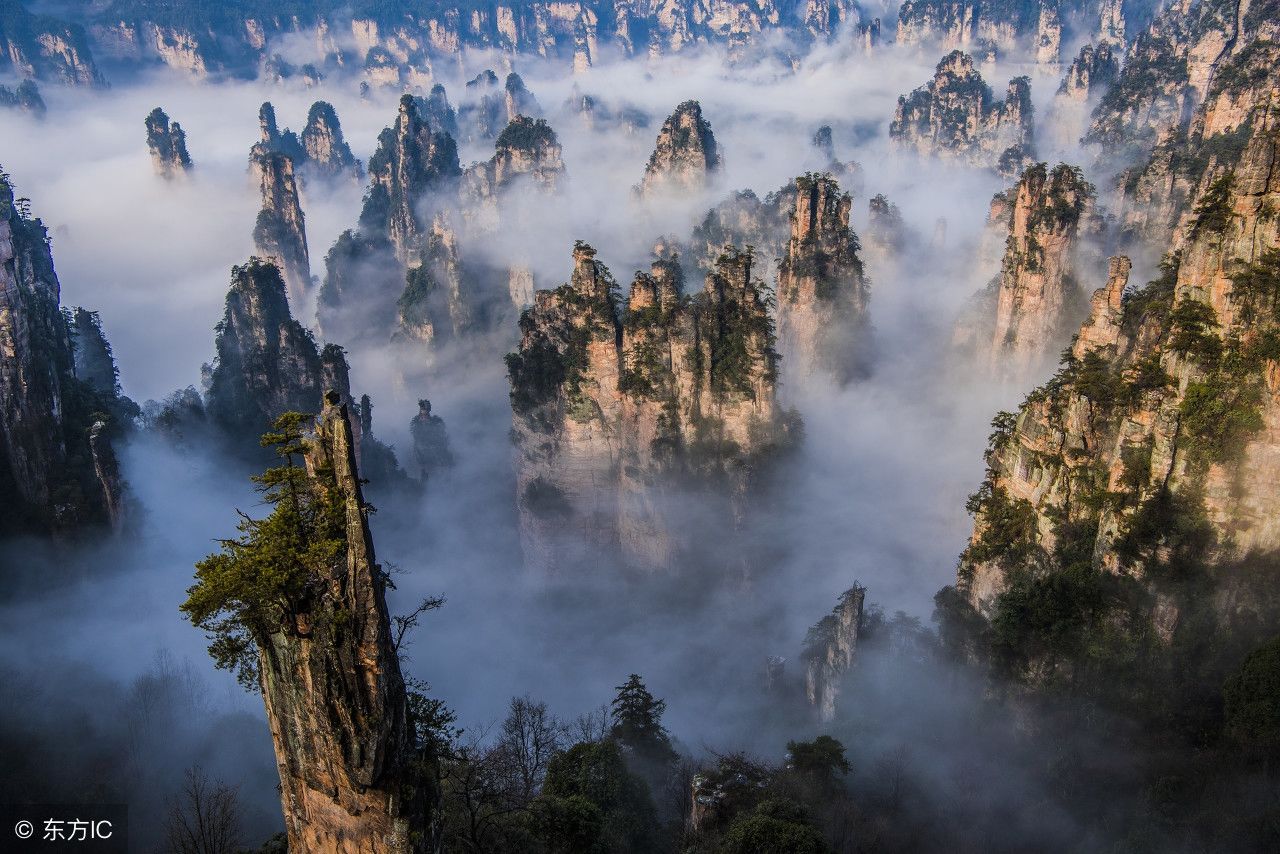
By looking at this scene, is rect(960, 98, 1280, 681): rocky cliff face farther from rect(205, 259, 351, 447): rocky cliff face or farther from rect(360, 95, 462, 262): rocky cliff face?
rect(360, 95, 462, 262): rocky cliff face

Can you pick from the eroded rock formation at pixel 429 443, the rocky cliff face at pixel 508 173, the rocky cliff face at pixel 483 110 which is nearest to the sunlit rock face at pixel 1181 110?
the eroded rock formation at pixel 429 443

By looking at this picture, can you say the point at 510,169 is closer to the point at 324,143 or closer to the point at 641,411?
the point at 324,143

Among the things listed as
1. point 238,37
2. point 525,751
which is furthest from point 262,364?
point 238,37

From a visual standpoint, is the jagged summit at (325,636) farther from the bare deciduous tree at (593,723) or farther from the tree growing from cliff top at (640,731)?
the bare deciduous tree at (593,723)

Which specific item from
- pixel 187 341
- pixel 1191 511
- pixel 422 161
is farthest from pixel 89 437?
pixel 187 341

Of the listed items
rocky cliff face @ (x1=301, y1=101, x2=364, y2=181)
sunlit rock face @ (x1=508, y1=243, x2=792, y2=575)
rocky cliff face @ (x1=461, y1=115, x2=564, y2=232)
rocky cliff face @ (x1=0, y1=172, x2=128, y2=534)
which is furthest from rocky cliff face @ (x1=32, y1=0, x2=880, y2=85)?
sunlit rock face @ (x1=508, y1=243, x2=792, y2=575)

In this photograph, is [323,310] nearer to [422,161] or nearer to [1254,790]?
[422,161]

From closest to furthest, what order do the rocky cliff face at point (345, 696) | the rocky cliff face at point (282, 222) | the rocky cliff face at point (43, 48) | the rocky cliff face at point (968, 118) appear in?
the rocky cliff face at point (345, 696)
the rocky cliff face at point (282, 222)
the rocky cliff face at point (968, 118)
the rocky cliff face at point (43, 48)
